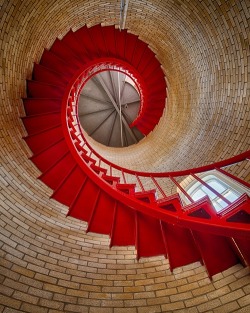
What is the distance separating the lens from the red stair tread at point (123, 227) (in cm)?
312

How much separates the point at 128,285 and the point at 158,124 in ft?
16.7

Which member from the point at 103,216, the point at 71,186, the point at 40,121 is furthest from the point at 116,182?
the point at 40,121

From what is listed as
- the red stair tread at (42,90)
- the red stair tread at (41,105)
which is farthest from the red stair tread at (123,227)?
the red stair tread at (42,90)

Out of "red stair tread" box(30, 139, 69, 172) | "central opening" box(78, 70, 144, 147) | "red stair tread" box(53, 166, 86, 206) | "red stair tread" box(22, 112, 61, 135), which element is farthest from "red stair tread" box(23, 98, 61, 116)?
"central opening" box(78, 70, 144, 147)

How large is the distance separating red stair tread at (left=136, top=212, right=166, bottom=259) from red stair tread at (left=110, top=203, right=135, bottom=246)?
0.65 feet

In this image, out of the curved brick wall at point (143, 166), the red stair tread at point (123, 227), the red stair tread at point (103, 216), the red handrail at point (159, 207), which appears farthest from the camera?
the red stair tread at point (103, 216)

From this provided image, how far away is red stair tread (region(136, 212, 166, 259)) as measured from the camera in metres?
2.88

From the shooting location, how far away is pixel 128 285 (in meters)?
2.47

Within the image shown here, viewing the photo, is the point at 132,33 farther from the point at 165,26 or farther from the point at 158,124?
the point at 158,124

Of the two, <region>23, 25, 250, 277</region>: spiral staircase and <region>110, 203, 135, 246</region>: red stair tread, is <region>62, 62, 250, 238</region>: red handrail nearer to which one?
<region>23, 25, 250, 277</region>: spiral staircase

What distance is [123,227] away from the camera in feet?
10.3

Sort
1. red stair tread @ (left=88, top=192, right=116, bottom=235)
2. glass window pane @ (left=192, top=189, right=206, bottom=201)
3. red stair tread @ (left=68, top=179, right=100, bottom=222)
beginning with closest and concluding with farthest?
red stair tread @ (left=88, top=192, right=116, bottom=235), red stair tread @ (left=68, top=179, right=100, bottom=222), glass window pane @ (left=192, top=189, right=206, bottom=201)

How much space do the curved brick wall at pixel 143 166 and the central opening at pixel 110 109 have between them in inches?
124

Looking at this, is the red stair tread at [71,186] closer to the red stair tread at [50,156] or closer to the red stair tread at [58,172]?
the red stair tread at [58,172]
